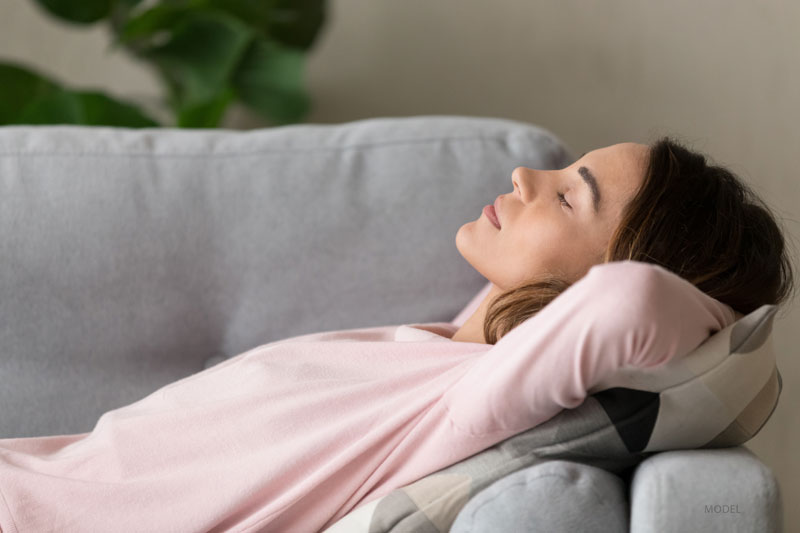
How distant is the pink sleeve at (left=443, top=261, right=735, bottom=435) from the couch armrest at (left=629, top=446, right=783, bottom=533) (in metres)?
0.10

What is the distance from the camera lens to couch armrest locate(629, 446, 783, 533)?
681 millimetres

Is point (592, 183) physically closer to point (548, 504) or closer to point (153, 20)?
point (548, 504)

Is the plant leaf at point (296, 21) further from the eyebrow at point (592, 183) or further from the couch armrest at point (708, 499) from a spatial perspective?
the couch armrest at point (708, 499)

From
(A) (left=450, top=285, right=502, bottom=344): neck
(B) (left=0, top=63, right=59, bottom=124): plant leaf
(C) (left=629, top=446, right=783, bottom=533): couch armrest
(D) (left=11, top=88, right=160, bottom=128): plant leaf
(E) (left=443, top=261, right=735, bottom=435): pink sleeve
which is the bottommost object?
(B) (left=0, top=63, right=59, bottom=124): plant leaf

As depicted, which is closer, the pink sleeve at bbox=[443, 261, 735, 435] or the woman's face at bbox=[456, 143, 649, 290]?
the pink sleeve at bbox=[443, 261, 735, 435]

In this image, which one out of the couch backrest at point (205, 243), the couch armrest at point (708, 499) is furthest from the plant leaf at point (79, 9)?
the couch armrest at point (708, 499)

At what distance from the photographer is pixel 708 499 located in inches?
26.9

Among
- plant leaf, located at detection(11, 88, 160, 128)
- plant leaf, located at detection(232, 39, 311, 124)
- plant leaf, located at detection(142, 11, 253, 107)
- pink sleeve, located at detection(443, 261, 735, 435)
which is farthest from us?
plant leaf, located at detection(232, 39, 311, 124)

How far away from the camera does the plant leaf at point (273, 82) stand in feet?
6.28

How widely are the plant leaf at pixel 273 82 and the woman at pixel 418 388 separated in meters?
1.06

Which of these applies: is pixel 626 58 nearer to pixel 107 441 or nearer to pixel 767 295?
pixel 767 295

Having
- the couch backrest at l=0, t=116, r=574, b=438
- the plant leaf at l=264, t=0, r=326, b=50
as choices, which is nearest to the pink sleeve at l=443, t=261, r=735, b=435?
the couch backrest at l=0, t=116, r=574, b=438

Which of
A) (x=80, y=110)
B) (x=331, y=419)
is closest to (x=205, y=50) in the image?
(x=80, y=110)

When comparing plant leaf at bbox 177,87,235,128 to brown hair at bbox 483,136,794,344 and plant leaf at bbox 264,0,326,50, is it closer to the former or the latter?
plant leaf at bbox 264,0,326,50
